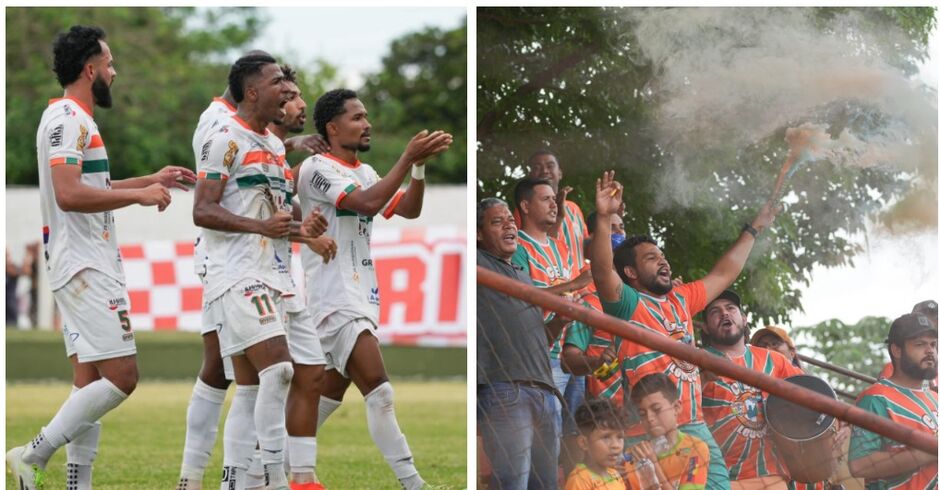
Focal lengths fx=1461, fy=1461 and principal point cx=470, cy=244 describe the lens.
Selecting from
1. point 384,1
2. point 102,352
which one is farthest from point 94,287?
point 384,1

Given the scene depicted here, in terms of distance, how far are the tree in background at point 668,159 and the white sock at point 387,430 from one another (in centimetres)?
85

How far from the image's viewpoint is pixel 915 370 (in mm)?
5496

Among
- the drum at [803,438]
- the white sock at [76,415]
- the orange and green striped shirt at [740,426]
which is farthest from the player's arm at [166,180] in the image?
the drum at [803,438]

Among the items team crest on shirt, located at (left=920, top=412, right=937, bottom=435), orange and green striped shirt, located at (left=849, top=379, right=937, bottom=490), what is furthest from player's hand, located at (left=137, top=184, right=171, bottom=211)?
team crest on shirt, located at (left=920, top=412, right=937, bottom=435)

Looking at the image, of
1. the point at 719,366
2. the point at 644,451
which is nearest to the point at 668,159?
the point at 719,366

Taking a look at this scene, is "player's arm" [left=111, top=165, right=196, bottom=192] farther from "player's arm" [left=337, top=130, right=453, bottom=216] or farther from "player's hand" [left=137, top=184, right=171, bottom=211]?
"player's arm" [left=337, top=130, right=453, bottom=216]

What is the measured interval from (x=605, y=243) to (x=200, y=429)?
1667mm

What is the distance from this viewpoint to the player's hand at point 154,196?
495cm

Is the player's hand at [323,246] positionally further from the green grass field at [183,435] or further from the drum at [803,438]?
the drum at [803,438]

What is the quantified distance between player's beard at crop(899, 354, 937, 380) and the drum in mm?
314

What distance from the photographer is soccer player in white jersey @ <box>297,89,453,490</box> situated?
5.40 meters

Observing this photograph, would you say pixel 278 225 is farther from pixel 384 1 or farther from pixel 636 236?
pixel 636 236

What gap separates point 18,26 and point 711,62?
24.3 m

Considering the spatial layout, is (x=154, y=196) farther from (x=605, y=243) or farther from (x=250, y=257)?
(x=605, y=243)
